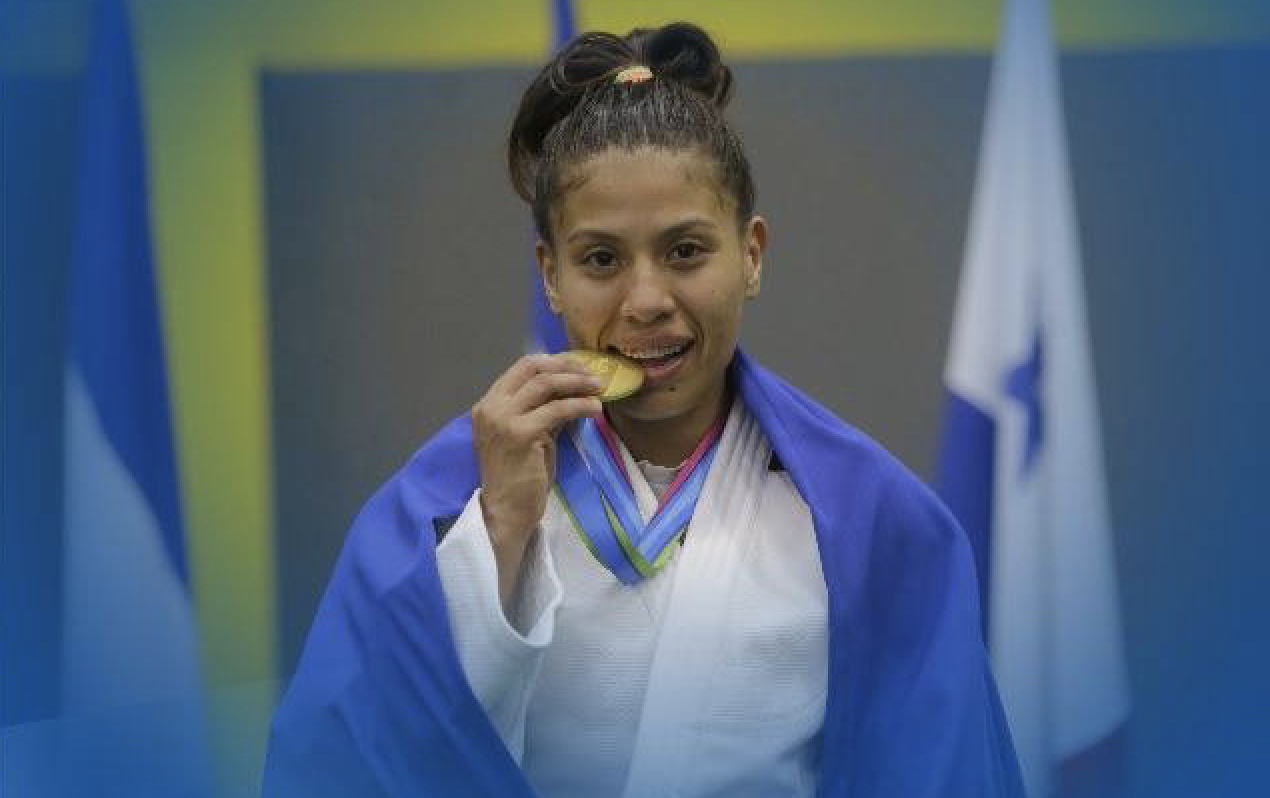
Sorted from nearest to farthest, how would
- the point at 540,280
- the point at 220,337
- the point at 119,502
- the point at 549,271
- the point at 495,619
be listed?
the point at 495,619 < the point at 549,271 < the point at 540,280 < the point at 119,502 < the point at 220,337

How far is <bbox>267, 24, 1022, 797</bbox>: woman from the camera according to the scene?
1804 mm

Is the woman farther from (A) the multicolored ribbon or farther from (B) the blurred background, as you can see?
(B) the blurred background

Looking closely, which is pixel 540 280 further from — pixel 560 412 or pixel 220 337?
pixel 560 412

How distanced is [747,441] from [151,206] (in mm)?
2218

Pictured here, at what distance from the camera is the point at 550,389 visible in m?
1.84

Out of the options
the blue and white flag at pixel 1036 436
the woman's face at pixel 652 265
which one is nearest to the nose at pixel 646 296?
the woman's face at pixel 652 265

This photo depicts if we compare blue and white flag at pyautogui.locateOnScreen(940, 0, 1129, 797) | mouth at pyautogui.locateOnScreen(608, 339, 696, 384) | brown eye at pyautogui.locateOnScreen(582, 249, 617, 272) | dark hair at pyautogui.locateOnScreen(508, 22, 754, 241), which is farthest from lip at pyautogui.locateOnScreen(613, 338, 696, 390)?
blue and white flag at pyautogui.locateOnScreen(940, 0, 1129, 797)

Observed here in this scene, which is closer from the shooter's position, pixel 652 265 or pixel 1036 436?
pixel 652 265

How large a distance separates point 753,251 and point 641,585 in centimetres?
49

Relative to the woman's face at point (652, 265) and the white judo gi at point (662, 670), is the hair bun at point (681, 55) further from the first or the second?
the white judo gi at point (662, 670)

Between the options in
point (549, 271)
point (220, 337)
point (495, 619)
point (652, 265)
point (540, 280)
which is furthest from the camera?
point (220, 337)

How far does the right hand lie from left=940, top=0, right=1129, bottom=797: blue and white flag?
210cm

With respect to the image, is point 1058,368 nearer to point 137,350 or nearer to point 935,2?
point 935,2

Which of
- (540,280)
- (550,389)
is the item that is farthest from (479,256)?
(550,389)
